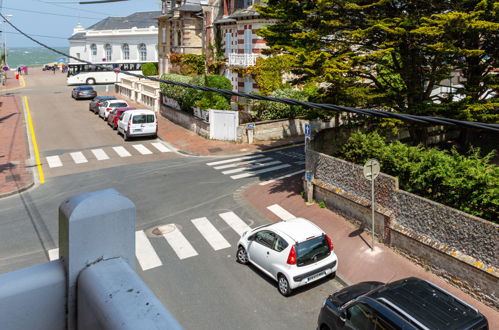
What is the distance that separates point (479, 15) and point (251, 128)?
1693 cm

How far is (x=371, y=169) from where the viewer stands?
13.1 metres

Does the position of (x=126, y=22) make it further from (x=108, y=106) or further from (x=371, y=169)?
(x=371, y=169)

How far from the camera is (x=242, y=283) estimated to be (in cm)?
1179

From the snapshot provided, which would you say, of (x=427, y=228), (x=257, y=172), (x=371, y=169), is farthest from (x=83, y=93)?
(x=427, y=228)

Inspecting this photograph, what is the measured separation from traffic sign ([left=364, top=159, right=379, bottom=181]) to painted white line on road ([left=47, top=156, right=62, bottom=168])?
57.7 ft

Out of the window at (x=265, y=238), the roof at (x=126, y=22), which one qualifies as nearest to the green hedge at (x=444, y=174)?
the window at (x=265, y=238)

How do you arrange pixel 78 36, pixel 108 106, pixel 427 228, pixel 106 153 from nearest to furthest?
pixel 427 228 < pixel 106 153 < pixel 108 106 < pixel 78 36

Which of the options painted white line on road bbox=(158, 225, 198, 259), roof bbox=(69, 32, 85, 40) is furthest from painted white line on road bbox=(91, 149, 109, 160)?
roof bbox=(69, 32, 85, 40)

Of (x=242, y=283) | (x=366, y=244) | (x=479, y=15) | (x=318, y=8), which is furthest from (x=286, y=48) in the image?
(x=242, y=283)

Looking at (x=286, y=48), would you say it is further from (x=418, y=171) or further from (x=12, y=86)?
(x=12, y=86)

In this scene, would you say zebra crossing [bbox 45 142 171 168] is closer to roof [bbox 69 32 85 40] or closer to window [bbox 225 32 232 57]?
window [bbox 225 32 232 57]

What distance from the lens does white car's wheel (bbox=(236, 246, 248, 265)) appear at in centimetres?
1274

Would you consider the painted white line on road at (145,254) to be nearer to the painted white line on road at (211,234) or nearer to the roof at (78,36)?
the painted white line on road at (211,234)

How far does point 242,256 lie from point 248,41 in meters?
26.2
